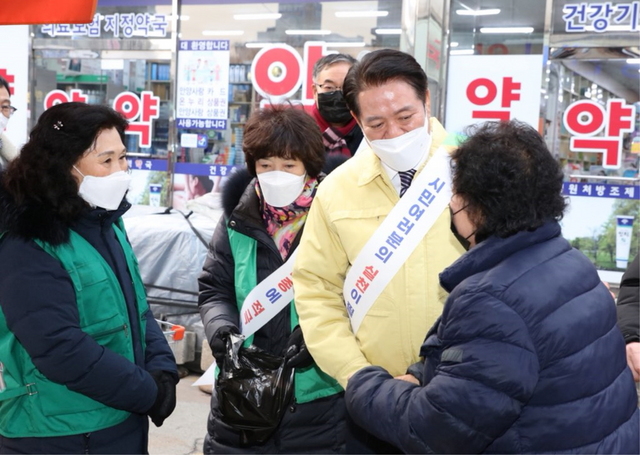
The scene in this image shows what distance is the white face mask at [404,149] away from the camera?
2256mm

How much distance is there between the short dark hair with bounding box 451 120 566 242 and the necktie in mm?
538

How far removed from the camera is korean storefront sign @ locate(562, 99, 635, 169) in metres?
6.61

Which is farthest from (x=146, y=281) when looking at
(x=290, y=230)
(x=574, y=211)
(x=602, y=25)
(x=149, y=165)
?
(x=602, y=25)

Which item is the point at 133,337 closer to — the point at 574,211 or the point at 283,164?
the point at 283,164

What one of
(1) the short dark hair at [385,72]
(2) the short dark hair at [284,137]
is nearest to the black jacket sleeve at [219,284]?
(2) the short dark hair at [284,137]

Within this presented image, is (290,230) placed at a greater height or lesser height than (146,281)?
greater

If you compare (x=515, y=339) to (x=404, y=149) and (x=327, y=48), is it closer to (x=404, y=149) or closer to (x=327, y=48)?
(x=404, y=149)

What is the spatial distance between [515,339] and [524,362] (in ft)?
0.16

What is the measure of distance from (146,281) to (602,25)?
14.8 ft

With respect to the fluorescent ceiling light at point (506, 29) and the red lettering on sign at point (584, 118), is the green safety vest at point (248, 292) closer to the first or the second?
the red lettering on sign at point (584, 118)

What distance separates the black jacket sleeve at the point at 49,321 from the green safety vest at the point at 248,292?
63 cm

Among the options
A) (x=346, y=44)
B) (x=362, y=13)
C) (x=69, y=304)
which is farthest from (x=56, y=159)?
(x=362, y=13)

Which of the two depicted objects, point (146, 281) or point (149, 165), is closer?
point (146, 281)

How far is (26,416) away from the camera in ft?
7.33
